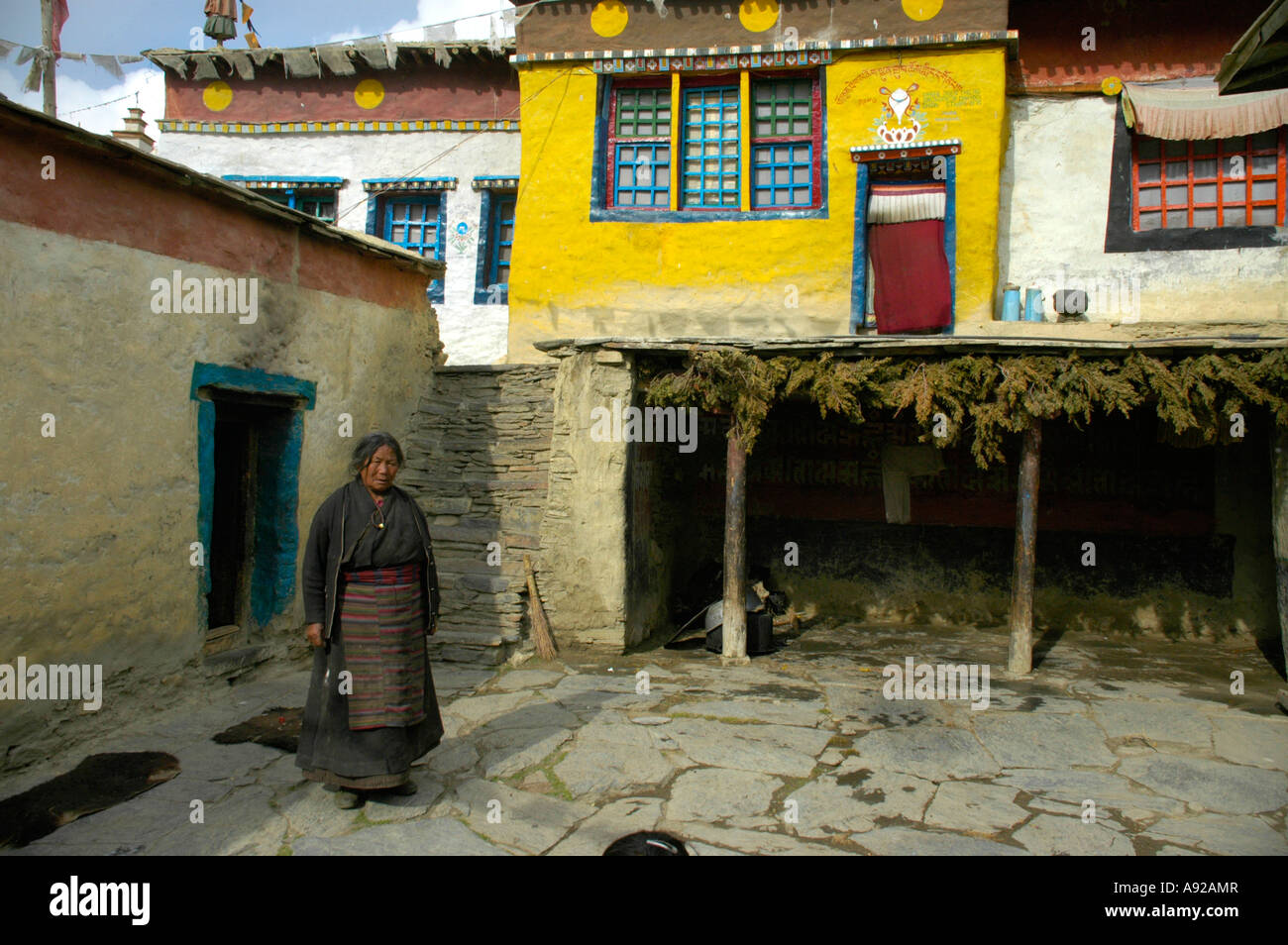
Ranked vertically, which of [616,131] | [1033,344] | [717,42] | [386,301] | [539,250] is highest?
[717,42]

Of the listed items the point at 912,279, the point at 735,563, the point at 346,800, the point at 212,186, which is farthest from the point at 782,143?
the point at 346,800

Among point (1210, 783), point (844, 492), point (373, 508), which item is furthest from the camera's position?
point (844, 492)

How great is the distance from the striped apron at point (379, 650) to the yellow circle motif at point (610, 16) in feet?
29.3

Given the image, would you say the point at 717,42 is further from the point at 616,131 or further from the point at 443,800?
the point at 443,800

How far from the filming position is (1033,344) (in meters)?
6.88

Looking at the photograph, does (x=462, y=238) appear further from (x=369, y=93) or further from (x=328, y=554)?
(x=328, y=554)

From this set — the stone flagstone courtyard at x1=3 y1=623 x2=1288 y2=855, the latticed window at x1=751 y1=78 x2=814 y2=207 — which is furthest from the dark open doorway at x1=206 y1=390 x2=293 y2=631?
the latticed window at x1=751 y1=78 x2=814 y2=207

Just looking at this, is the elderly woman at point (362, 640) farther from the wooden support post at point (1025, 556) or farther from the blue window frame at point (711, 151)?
the blue window frame at point (711, 151)

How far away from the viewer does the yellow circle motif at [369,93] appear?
13.3m

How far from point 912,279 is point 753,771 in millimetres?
6981

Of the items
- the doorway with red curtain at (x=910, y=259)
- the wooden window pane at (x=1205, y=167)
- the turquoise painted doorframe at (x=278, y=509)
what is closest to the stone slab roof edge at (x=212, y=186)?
the turquoise painted doorframe at (x=278, y=509)

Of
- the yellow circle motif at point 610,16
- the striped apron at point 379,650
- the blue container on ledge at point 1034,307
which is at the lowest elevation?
the striped apron at point 379,650
